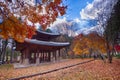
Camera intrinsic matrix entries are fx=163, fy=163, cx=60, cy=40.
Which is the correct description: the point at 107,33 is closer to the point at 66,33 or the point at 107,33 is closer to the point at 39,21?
the point at 39,21

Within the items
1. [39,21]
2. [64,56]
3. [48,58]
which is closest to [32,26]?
[39,21]

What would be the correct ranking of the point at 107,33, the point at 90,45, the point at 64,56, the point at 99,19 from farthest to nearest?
the point at 64,56 → the point at 90,45 → the point at 99,19 → the point at 107,33

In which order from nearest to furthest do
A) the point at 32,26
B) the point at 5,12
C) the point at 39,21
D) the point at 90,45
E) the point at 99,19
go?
the point at 5,12
the point at 39,21
the point at 32,26
the point at 99,19
the point at 90,45

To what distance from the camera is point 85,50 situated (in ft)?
131

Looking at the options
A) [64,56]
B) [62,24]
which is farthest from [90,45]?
[62,24]

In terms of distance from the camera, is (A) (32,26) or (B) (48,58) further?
(B) (48,58)

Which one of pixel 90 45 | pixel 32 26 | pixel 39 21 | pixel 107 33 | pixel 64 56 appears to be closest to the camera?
pixel 39 21

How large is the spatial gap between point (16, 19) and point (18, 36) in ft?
3.88

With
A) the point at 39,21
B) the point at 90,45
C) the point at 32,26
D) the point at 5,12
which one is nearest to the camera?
the point at 5,12

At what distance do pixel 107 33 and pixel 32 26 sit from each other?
15.0 metres

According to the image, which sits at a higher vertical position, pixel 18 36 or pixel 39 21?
pixel 39 21

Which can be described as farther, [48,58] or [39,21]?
[48,58]

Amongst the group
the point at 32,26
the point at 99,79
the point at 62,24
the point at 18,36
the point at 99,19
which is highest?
the point at 62,24

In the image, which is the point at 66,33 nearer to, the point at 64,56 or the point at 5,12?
the point at 64,56
